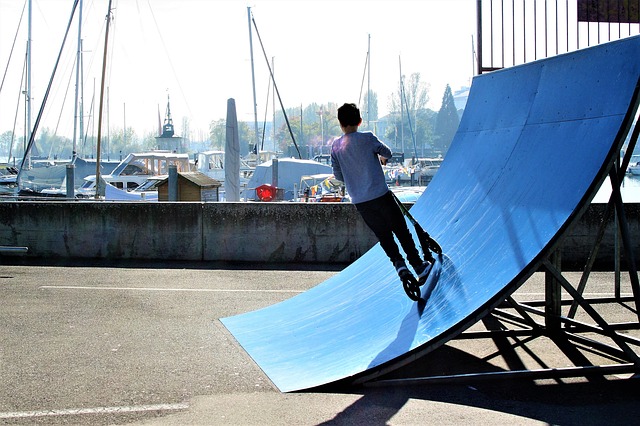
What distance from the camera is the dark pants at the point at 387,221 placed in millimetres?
7047

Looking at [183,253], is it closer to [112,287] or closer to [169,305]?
[112,287]

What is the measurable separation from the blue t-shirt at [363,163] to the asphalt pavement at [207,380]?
5.17 feet

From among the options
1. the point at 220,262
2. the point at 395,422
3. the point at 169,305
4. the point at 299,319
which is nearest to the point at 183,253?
the point at 220,262

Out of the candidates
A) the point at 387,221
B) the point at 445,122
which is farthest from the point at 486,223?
the point at 445,122

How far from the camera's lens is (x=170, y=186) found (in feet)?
71.5

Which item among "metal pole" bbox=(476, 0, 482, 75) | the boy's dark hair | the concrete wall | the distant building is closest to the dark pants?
the boy's dark hair

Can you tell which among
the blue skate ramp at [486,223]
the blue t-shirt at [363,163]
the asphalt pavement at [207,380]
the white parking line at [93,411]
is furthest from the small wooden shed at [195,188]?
the white parking line at [93,411]

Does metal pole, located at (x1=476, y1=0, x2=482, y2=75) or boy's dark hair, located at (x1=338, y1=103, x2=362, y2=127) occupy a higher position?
metal pole, located at (x1=476, y1=0, x2=482, y2=75)

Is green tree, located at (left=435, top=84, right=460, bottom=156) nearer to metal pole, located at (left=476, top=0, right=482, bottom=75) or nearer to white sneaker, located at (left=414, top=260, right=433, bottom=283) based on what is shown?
metal pole, located at (left=476, top=0, right=482, bottom=75)

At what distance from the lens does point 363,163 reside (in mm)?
6996

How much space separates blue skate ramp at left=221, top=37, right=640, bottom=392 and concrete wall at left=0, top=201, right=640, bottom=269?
611cm

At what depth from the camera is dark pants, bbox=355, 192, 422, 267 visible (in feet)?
23.1

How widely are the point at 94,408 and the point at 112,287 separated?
6.46 m

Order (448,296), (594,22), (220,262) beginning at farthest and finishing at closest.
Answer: (220,262)
(594,22)
(448,296)
